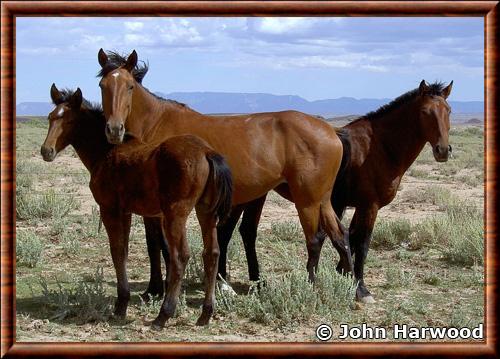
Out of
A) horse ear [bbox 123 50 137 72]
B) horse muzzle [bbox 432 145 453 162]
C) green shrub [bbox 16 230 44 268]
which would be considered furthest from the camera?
green shrub [bbox 16 230 44 268]

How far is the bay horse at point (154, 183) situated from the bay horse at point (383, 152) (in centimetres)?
165

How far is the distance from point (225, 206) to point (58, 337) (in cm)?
197

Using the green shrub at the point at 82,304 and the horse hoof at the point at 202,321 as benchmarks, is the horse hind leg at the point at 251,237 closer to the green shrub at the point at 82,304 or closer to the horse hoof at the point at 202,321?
the horse hoof at the point at 202,321

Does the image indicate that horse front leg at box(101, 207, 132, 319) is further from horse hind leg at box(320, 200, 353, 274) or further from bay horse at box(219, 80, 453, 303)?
horse hind leg at box(320, 200, 353, 274)

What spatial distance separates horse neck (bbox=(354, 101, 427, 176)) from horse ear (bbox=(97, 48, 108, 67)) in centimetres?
325

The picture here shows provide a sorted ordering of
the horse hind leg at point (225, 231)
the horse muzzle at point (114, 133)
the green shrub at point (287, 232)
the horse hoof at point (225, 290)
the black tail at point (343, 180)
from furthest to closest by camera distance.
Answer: the green shrub at point (287, 232) → the horse hind leg at point (225, 231) → the black tail at point (343, 180) → the horse hoof at point (225, 290) → the horse muzzle at point (114, 133)

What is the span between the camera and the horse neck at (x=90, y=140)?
23.0 ft

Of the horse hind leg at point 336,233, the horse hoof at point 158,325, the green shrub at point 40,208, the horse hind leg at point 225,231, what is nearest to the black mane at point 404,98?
the horse hind leg at point 336,233

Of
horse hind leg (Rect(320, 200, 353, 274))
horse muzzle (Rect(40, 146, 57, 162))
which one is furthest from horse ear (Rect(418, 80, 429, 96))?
horse muzzle (Rect(40, 146, 57, 162))

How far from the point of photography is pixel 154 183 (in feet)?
21.5

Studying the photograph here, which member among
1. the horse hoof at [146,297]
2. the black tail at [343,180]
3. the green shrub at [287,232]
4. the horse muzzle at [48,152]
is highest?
the horse muzzle at [48,152]

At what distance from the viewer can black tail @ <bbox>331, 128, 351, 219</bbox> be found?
8.05m
